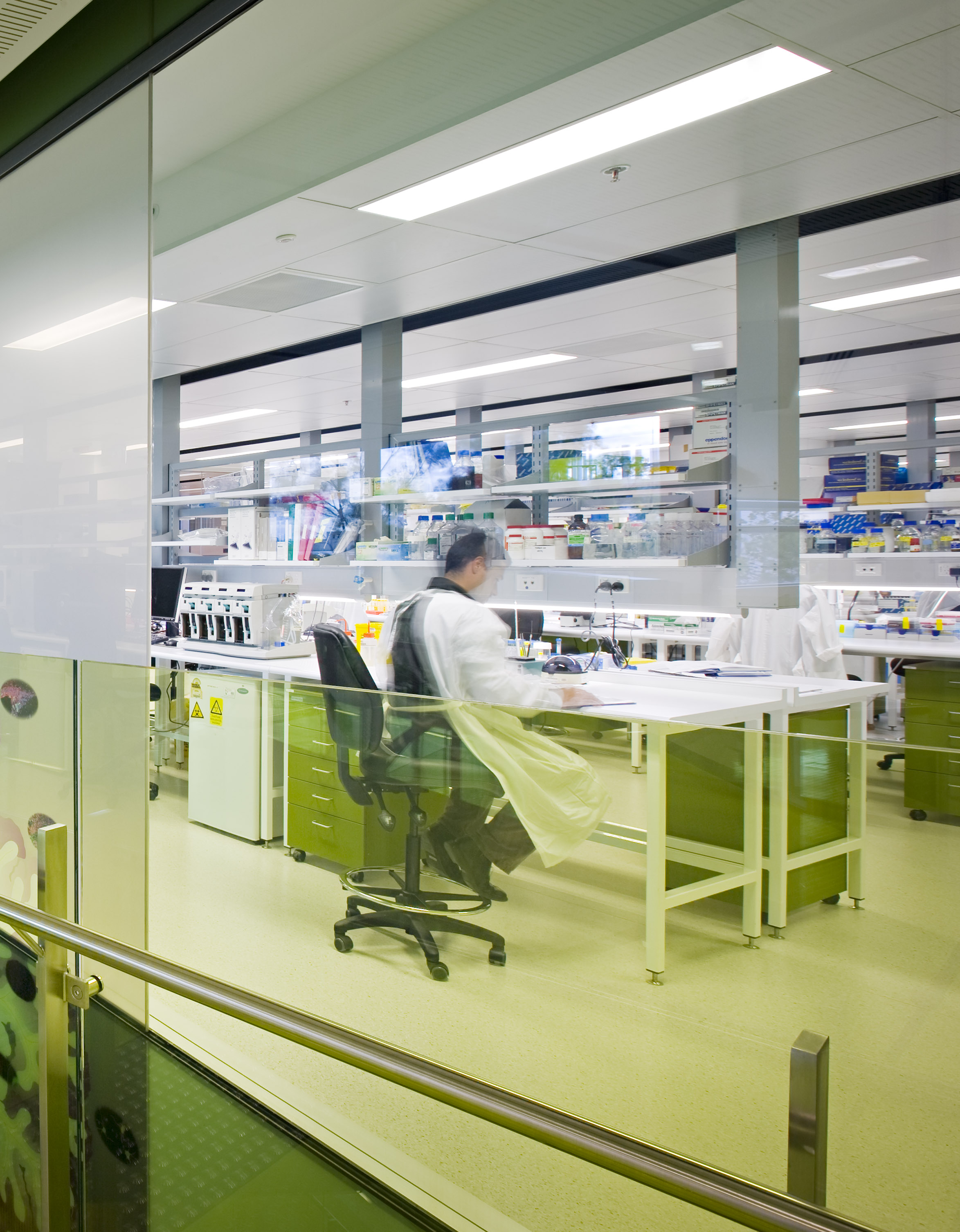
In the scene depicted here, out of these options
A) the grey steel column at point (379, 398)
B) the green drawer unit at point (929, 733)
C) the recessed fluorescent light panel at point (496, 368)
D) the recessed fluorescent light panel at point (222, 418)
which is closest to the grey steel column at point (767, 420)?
the green drawer unit at point (929, 733)

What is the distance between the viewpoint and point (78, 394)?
10.7ft

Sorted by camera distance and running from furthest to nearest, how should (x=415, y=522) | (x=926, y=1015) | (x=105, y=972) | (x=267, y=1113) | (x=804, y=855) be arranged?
1. (x=415, y=522)
2. (x=105, y=972)
3. (x=267, y=1113)
4. (x=804, y=855)
5. (x=926, y=1015)

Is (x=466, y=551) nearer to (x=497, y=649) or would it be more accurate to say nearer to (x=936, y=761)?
(x=497, y=649)


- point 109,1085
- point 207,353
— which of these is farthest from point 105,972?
point 207,353

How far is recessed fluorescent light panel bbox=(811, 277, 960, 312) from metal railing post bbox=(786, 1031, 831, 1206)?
1365 mm

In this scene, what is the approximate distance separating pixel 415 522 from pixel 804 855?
1.90m

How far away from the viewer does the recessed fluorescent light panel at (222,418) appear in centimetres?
390

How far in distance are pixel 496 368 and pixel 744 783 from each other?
1691 millimetres

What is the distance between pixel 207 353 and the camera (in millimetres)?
4066

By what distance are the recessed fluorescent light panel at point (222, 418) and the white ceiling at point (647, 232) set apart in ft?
0.22

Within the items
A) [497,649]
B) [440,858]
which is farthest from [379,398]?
[440,858]

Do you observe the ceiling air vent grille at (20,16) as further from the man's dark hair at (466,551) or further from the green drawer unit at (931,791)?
the green drawer unit at (931,791)

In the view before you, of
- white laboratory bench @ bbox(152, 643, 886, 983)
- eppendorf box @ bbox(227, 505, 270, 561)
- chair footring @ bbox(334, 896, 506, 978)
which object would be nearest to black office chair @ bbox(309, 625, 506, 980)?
chair footring @ bbox(334, 896, 506, 978)

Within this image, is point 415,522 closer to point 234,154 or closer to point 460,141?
point 460,141
